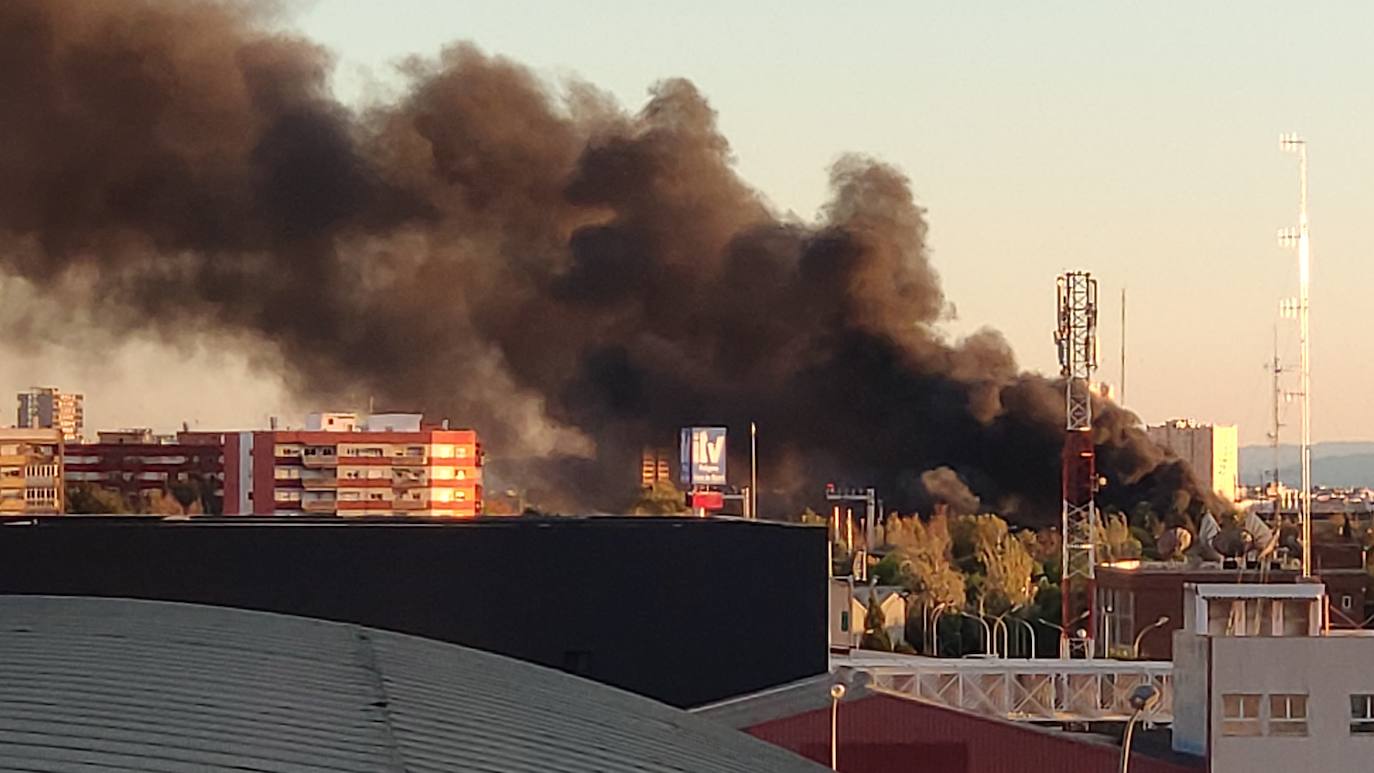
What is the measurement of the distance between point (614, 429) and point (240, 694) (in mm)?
56312

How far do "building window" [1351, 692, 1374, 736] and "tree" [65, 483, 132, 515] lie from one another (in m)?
47.5

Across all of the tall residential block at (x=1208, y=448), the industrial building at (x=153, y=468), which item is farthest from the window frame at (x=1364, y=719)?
the tall residential block at (x=1208, y=448)

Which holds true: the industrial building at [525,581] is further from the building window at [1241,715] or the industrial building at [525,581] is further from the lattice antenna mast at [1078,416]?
the lattice antenna mast at [1078,416]

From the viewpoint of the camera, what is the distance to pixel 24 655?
7488 mm

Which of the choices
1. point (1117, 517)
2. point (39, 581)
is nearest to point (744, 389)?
point (1117, 517)

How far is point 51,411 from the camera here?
73.9 m

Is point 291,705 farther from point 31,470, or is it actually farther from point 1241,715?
point 31,470

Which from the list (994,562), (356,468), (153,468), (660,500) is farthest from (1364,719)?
(153,468)

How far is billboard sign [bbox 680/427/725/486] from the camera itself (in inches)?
1598

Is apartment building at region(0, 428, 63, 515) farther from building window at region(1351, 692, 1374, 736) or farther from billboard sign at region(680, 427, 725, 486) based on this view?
building window at region(1351, 692, 1374, 736)

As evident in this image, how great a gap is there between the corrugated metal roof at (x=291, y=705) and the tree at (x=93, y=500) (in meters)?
53.1

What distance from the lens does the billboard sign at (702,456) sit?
40.6 metres

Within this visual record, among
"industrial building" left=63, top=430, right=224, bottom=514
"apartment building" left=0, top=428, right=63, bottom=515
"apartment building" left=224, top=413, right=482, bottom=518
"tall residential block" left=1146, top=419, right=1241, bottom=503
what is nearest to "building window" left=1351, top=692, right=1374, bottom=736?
"apartment building" left=0, top=428, right=63, bottom=515

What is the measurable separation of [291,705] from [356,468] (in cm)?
5826
